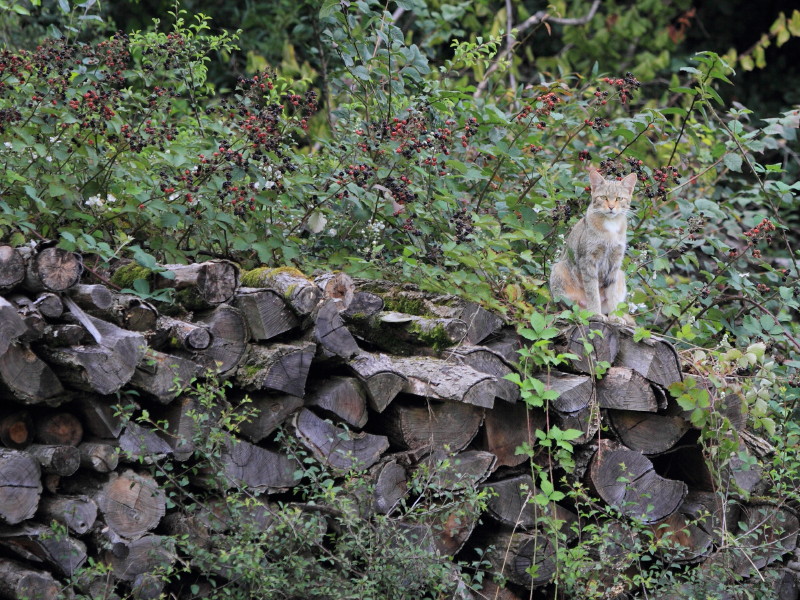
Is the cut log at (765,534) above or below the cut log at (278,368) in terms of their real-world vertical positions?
below

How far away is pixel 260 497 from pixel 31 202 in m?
1.72

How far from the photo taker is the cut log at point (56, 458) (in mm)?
3350

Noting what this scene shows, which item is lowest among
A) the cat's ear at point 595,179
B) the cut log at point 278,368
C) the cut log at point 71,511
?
the cut log at point 71,511

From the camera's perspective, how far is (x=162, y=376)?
3.54 meters

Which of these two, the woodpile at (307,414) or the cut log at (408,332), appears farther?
the cut log at (408,332)

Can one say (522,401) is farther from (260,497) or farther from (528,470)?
(260,497)

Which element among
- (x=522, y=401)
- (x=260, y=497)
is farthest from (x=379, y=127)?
(x=260, y=497)

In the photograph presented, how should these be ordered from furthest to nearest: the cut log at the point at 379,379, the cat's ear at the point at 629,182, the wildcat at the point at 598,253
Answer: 1. the cat's ear at the point at 629,182
2. the wildcat at the point at 598,253
3. the cut log at the point at 379,379

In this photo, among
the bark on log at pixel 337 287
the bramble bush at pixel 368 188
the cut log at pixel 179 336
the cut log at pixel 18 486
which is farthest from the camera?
the bramble bush at pixel 368 188

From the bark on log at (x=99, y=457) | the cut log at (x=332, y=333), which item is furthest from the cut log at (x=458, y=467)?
the bark on log at (x=99, y=457)

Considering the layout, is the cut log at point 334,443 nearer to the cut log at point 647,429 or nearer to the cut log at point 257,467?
the cut log at point 257,467

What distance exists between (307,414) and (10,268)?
125 centimetres

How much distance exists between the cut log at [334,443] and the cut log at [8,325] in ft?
3.79

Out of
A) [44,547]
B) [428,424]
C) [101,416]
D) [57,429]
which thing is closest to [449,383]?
[428,424]
